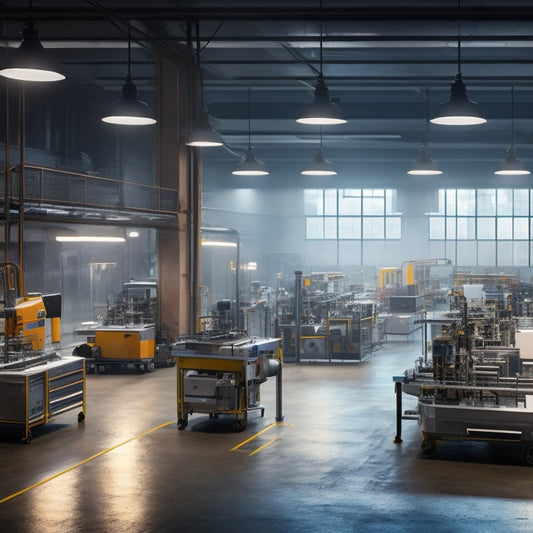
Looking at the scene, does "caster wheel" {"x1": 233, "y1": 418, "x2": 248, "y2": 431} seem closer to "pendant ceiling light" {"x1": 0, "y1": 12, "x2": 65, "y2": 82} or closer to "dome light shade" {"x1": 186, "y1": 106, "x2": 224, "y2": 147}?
"dome light shade" {"x1": 186, "y1": 106, "x2": 224, "y2": 147}

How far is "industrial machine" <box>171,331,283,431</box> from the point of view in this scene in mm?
10898

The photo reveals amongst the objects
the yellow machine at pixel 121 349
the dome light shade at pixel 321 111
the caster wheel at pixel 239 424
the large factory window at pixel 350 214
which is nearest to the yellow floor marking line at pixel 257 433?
the caster wheel at pixel 239 424

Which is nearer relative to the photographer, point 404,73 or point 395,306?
point 404,73

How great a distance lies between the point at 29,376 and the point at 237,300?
34.5ft

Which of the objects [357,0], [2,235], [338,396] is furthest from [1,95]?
[338,396]

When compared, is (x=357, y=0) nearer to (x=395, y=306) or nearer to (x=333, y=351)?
(x=333, y=351)

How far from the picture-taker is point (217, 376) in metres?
11.0

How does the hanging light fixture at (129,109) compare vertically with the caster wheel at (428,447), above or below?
above

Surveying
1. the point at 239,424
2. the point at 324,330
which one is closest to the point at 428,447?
the point at 239,424

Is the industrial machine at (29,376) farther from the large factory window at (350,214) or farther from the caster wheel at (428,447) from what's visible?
the large factory window at (350,214)

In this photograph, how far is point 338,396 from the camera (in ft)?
45.1

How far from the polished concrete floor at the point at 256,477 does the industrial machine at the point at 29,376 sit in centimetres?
34

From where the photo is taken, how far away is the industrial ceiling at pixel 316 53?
14.5m

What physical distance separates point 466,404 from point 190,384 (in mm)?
3814
